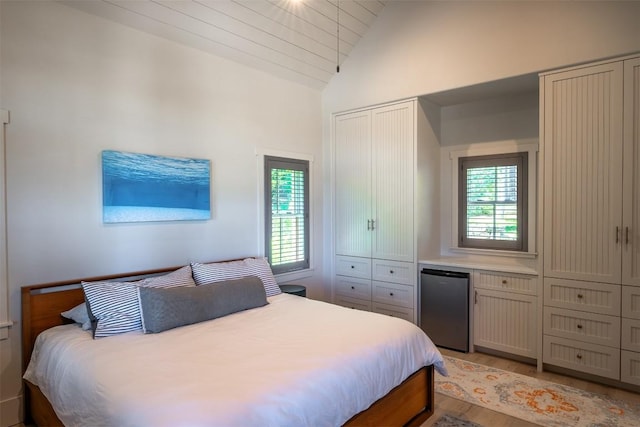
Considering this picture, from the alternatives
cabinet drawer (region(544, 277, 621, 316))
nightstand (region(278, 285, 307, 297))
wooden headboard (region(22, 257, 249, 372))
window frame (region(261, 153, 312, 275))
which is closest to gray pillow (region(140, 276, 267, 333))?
wooden headboard (region(22, 257, 249, 372))

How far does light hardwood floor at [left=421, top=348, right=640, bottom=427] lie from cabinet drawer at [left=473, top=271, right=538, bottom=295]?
0.67 m

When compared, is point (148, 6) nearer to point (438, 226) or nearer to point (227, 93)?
point (227, 93)

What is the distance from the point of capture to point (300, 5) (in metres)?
3.52

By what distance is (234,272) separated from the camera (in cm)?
322

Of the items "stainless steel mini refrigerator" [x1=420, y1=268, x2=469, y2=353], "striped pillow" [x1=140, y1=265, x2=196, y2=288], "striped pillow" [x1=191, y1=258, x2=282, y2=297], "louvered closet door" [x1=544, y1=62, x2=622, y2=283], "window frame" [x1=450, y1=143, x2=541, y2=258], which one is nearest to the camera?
"striped pillow" [x1=140, y1=265, x2=196, y2=288]

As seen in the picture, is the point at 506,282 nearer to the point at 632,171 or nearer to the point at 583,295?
the point at 583,295

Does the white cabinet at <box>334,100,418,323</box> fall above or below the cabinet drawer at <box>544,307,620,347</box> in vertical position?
above

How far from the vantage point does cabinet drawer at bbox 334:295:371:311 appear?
4379mm

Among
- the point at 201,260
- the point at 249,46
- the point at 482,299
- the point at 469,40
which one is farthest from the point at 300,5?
the point at 482,299

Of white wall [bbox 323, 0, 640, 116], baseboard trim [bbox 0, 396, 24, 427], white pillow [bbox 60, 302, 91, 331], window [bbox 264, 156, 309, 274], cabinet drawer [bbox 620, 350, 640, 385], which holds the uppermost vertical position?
white wall [bbox 323, 0, 640, 116]

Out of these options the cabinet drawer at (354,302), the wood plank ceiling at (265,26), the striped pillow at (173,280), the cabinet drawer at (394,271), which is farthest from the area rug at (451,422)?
the wood plank ceiling at (265,26)

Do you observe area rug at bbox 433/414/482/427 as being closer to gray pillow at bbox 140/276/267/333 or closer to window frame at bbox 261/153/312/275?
gray pillow at bbox 140/276/267/333

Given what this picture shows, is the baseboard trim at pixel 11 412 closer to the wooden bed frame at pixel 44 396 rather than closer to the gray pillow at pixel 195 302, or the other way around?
the wooden bed frame at pixel 44 396

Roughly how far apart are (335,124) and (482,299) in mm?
2551
